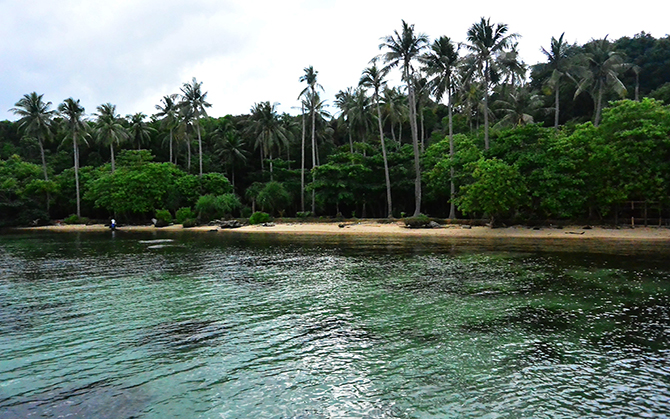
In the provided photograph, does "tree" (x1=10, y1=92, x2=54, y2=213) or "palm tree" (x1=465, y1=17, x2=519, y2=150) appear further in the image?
"tree" (x1=10, y1=92, x2=54, y2=213)

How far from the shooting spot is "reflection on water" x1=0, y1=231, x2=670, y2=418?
23.8ft

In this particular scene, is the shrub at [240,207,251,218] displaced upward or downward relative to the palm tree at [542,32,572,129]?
downward

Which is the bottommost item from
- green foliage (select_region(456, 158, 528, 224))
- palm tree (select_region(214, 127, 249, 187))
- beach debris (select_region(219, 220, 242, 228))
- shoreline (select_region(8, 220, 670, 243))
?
shoreline (select_region(8, 220, 670, 243))

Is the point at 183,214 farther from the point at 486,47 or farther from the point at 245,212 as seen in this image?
the point at 486,47

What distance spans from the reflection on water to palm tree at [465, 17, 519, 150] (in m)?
26.5

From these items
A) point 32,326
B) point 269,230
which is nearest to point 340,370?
point 32,326

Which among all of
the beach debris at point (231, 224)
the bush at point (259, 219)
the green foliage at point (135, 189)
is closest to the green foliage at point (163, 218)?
the green foliage at point (135, 189)

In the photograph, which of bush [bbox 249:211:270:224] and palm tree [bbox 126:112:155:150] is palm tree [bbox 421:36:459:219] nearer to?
bush [bbox 249:211:270:224]

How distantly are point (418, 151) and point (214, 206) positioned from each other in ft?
82.4

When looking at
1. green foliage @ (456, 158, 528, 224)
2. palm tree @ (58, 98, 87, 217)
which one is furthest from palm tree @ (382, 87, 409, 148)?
palm tree @ (58, 98, 87, 217)

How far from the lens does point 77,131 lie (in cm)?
6300

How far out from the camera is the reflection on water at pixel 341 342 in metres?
7.25

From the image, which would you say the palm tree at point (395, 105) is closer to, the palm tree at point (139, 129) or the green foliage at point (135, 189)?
the green foliage at point (135, 189)

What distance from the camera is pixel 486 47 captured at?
135ft
